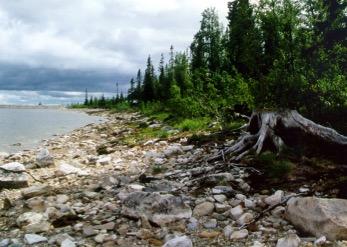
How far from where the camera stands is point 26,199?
395 inches

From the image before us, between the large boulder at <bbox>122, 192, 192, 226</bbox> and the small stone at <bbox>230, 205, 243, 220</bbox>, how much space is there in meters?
0.80

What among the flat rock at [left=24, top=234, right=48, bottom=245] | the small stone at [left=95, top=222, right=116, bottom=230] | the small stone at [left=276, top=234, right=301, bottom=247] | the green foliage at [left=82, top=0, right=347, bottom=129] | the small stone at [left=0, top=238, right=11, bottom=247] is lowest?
the small stone at [left=0, top=238, right=11, bottom=247]

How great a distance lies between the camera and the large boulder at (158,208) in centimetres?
796

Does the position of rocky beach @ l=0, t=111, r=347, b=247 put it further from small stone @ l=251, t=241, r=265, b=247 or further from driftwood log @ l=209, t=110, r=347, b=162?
driftwood log @ l=209, t=110, r=347, b=162

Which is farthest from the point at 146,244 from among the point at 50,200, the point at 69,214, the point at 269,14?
the point at 269,14

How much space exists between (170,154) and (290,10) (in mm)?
6994

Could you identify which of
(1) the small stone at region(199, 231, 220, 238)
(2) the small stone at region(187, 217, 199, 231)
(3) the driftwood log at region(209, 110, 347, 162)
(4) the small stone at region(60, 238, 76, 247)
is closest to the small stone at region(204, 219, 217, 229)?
Answer: (2) the small stone at region(187, 217, 199, 231)

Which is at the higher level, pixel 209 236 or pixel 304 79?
pixel 304 79

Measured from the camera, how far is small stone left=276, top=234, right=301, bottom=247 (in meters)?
6.55

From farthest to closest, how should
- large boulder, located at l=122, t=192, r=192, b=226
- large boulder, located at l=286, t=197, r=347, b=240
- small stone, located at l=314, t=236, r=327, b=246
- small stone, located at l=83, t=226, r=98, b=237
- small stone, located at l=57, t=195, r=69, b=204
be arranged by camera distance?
small stone, located at l=57, t=195, r=69, b=204 → large boulder, located at l=122, t=192, r=192, b=226 → small stone, located at l=83, t=226, r=98, b=237 → large boulder, located at l=286, t=197, r=347, b=240 → small stone, located at l=314, t=236, r=327, b=246

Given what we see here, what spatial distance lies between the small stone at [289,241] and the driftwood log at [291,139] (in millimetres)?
5045

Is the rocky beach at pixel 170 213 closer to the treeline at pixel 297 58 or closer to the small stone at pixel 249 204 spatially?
the small stone at pixel 249 204

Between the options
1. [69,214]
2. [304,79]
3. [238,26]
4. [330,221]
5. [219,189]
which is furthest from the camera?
[238,26]

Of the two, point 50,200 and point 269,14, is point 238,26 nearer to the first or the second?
point 269,14
